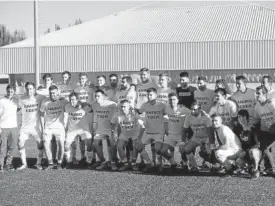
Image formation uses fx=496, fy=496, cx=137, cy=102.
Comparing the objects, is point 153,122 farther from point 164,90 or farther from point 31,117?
point 31,117

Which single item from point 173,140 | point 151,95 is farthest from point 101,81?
point 173,140

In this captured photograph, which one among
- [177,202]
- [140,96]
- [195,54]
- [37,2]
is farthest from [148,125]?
[195,54]

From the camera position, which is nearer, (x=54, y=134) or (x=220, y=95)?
(x=220, y=95)

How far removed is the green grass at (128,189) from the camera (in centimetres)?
657

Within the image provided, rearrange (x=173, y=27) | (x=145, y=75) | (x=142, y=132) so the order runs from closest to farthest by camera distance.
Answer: (x=142, y=132) → (x=145, y=75) → (x=173, y=27)

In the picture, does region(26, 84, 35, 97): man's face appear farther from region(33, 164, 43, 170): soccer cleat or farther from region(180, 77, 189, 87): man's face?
region(180, 77, 189, 87): man's face

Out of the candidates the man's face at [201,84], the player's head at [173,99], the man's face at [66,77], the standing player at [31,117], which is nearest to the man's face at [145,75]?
the player's head at [173,99]

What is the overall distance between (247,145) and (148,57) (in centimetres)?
2518

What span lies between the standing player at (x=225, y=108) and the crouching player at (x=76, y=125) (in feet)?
8.17

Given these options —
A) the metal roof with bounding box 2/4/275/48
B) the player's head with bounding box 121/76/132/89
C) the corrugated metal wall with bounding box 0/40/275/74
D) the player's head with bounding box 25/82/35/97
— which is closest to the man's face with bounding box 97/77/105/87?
the player's head with bounding box 121/76/132/89

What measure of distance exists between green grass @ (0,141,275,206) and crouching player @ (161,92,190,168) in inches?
23.3

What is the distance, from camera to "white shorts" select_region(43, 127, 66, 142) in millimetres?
9305

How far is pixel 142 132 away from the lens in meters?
9.09

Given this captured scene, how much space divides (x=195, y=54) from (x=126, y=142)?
24.0m
